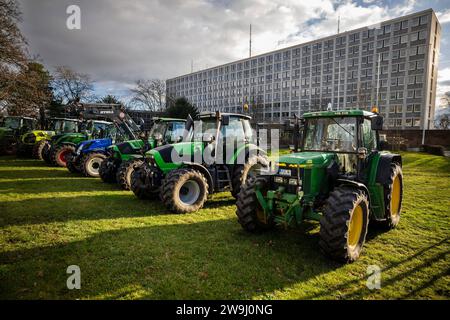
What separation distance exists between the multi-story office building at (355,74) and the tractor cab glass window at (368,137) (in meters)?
43.3

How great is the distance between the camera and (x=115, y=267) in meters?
4.00

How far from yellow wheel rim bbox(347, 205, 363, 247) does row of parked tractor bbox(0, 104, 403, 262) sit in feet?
0.05

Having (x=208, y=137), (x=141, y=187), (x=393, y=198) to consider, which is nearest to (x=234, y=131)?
(x=208, y=137)

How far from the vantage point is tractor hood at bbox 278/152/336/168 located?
4703mm

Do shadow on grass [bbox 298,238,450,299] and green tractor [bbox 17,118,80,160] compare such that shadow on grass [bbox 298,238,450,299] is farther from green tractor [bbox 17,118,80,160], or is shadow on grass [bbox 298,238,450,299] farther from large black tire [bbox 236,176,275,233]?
green tractor [bbox 17,118,80,160]

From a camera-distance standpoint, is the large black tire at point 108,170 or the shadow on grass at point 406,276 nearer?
the shadow on grass at point 406,276

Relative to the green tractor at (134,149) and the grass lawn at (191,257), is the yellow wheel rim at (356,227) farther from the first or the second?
the green tractor at (134,149)

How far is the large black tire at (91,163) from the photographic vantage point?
11266 mm

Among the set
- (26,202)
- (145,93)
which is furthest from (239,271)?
(145,93)

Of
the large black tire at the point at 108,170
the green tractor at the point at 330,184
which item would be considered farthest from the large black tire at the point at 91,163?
the green tractor at the point at 330,184

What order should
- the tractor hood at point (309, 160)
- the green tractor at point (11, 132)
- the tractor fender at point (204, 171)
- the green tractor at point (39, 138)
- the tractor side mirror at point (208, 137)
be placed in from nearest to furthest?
the tractor hood at point (309, 160) → the tractor fender at point (204, 171) → the tractor side mirror at point (208, 137) → the green tractor at point (39, 138) → the green tractor at point (11, 132)

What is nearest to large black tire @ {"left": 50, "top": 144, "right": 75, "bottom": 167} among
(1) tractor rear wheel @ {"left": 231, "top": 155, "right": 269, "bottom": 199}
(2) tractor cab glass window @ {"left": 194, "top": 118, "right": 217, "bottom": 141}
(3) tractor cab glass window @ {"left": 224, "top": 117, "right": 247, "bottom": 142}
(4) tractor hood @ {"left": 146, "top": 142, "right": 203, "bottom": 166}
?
(4) tractor hood @ {"left": 146, "top": 142, "right": 203, "bottom": 166}

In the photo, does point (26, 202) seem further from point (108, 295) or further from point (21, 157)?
point (21, 157)
